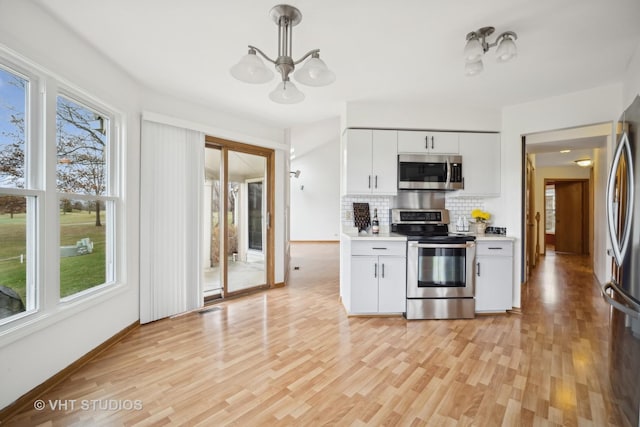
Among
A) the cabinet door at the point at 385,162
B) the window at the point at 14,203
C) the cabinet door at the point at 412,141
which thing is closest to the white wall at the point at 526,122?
the cabinet door at the point at 412,141

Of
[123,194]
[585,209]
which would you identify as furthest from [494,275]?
[585,209]

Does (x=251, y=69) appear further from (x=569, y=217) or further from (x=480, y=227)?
(x=569, y=217)

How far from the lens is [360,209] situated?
3629 millimetres

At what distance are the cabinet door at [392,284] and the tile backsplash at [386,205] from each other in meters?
0.70

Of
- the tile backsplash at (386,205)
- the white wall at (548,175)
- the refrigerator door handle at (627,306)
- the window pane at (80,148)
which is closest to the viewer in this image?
the refrigerator door handle at (627,306)

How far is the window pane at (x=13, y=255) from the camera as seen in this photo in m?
1.70

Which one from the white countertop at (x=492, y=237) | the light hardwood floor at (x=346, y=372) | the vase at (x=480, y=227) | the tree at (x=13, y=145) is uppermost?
the tree at (x=13, y=145)

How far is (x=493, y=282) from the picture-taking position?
126 inches

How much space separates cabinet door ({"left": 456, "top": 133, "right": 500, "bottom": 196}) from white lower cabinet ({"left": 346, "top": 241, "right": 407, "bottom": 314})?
1.21 meters

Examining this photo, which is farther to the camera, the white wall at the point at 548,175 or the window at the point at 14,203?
the white wall at the point at 548,175

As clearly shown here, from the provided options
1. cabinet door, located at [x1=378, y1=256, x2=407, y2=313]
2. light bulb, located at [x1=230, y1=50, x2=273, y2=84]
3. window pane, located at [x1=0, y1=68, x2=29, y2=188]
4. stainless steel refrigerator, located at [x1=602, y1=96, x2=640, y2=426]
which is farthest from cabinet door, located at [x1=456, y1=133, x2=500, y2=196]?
window pane, located at [x1=0, y1=68, x2=29, y2=188]

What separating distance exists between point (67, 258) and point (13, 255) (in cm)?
44

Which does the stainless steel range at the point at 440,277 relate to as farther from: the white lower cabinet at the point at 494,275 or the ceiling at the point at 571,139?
the ceiling at the point at 571,139

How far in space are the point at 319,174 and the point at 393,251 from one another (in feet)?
25.9
